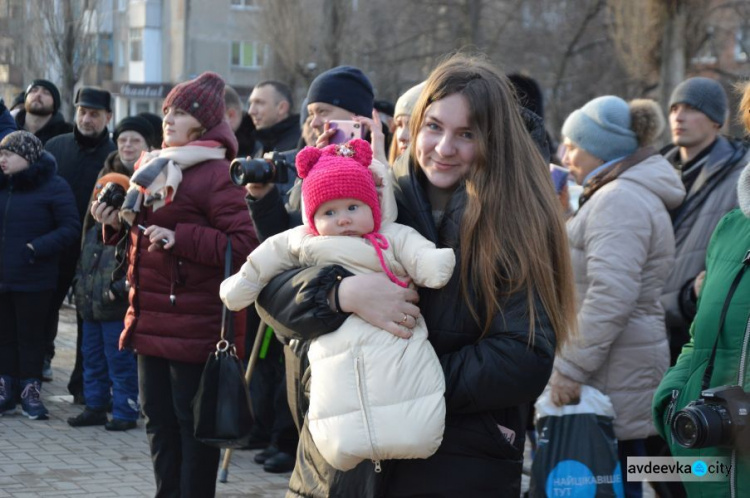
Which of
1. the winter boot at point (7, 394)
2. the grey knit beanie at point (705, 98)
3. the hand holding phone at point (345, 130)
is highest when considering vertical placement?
the grey knit beanie at point (705, 98)

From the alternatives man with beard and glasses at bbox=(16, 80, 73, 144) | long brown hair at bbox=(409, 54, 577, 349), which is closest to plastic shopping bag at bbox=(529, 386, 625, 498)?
long brown hair at bbox=(409, 54, 577, 349)

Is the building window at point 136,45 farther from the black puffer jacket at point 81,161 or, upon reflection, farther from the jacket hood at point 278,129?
the jacket hood at point 278,129

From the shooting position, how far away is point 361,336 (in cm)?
309

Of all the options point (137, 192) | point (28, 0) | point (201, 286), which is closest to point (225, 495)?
point (201, 286)

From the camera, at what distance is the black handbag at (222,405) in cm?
488

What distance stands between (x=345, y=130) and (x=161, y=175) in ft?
2.90

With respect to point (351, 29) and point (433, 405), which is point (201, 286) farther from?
point (351, 29)

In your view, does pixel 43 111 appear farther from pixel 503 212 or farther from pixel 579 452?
pixel 503 212

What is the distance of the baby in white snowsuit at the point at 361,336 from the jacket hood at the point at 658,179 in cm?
233

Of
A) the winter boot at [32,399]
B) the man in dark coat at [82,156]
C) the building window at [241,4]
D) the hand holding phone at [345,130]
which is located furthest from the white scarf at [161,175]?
the building window at [241,4]

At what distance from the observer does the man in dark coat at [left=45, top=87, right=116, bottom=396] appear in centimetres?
880

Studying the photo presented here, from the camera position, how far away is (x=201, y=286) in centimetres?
529

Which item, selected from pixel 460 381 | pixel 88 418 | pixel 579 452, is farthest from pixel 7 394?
pixel 460 381

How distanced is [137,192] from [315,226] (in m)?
2.07
